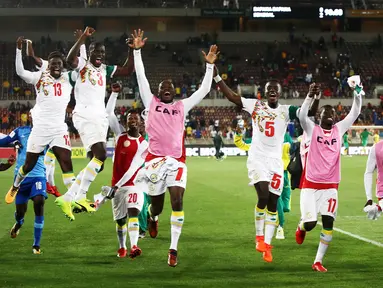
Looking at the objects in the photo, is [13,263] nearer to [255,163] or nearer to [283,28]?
[255,163]

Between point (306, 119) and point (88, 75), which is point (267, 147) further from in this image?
point (88, 75)

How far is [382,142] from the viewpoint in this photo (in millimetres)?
11695

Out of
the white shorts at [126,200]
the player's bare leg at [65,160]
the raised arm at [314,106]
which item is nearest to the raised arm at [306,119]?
the raised arm at [314,106]

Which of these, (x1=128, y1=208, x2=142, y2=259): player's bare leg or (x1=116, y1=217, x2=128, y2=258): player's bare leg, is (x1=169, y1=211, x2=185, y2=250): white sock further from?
(x1=116, y1=217, x2=128, y2=258): player's bare leg

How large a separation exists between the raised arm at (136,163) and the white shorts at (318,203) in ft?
8.45

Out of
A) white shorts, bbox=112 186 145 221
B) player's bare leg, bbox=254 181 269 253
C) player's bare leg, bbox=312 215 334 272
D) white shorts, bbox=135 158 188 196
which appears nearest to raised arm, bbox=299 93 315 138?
player's bare leg, bbox=254 181 269 253

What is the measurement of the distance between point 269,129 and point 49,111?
3.57 metres

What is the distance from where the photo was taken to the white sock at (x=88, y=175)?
41.2 feet

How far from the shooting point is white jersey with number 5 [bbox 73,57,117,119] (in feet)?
41.4

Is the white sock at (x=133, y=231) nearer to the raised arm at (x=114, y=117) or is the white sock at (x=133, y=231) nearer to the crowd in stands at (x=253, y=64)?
the raised arm at (x=114, y=117)

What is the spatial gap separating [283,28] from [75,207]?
51.5m

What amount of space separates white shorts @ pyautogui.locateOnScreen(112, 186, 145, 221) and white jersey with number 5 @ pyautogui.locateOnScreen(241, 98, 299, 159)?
1.87 metres

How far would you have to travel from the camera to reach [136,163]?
39.5ft

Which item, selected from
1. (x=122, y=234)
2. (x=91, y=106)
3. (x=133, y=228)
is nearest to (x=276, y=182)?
(x=133, y=228)
